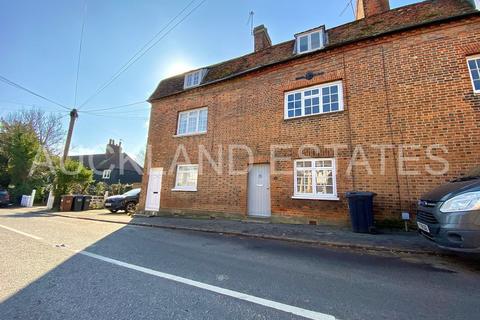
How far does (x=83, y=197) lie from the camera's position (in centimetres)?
1540

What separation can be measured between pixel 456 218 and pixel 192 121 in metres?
11.1

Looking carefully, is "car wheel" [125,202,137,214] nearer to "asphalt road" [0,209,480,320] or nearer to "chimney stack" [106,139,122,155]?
"asphalt road" [0,209,480,320]

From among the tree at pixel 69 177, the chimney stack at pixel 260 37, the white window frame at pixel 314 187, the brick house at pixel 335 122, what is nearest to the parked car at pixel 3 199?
the tree at pixel 69 177

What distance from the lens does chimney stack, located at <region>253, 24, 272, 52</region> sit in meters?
12.4

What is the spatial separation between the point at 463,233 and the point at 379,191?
13.7 ft

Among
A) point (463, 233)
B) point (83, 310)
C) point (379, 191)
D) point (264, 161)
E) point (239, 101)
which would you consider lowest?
point (83, 310)

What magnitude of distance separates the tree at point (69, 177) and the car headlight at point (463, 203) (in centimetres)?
1942

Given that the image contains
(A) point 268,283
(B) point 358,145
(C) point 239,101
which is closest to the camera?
(A) point 268,283

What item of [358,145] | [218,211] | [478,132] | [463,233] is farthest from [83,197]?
[478,132]

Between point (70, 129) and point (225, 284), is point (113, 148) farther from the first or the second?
point (225, 284)

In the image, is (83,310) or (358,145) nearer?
(83,310)

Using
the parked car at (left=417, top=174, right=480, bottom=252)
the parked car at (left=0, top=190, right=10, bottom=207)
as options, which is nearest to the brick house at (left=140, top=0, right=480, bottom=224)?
the parked car at (left=417, top=174, right=480, bottom=252)

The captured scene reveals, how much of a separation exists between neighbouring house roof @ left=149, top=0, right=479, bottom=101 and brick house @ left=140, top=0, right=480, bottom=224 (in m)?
0.06

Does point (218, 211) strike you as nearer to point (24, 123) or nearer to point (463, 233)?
point (463, 233)
